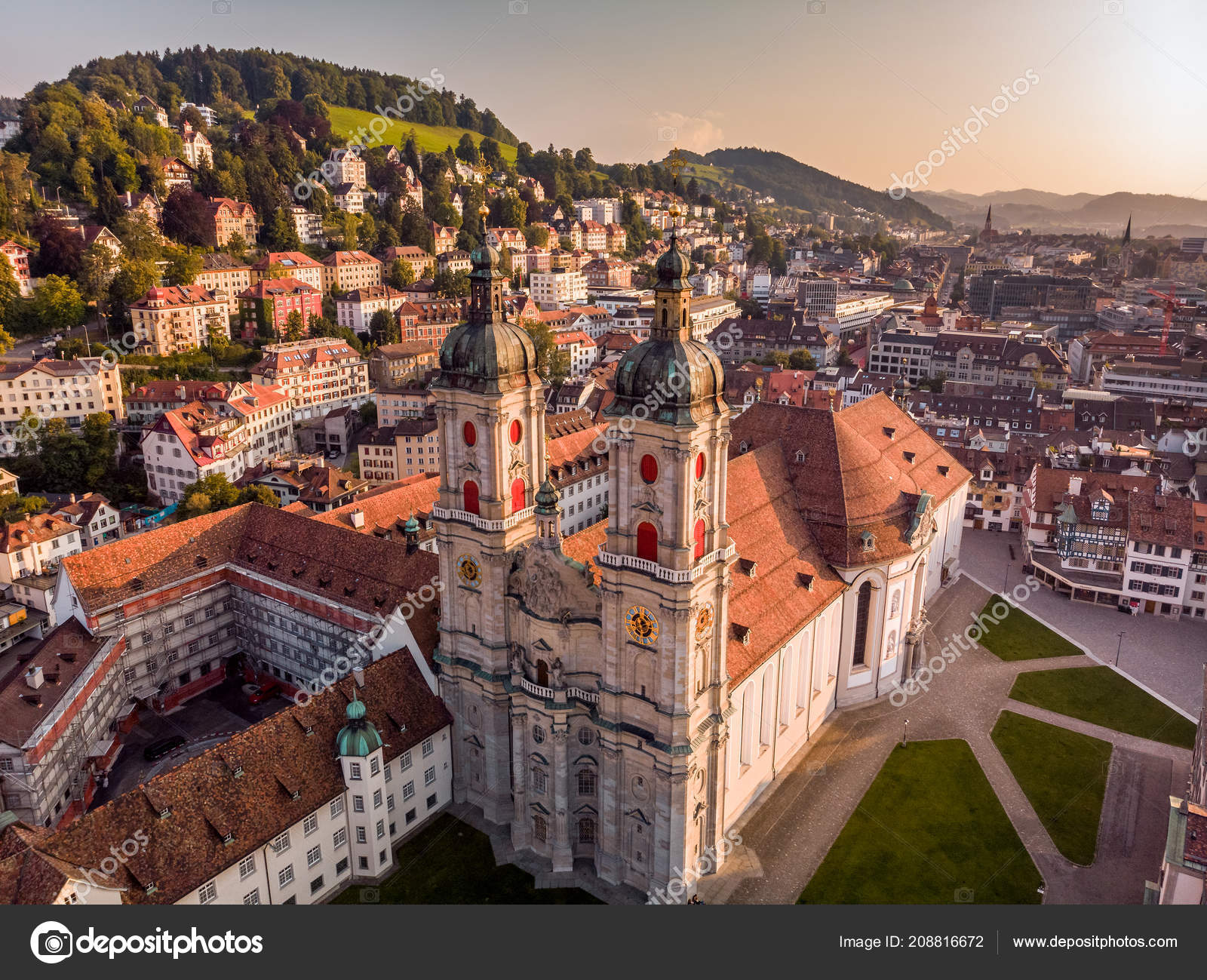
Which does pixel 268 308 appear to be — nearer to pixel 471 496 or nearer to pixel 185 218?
pixel 185 218

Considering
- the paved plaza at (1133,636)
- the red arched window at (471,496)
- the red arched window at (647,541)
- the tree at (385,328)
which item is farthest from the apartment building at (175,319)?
the paved plaza at (1133,636)

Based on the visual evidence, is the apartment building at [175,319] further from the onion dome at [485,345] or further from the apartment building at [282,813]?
the onion dome at [485,345]

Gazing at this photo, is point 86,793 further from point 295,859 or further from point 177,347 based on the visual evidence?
point 177,347

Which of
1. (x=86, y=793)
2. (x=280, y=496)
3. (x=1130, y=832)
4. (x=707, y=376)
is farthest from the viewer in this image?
(x=280, y=496)

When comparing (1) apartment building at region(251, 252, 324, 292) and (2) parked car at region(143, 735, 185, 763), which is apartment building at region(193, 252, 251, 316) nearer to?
(1) apartment building at region(251, 252, 324, 292)

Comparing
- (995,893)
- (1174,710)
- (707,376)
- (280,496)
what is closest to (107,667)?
(280,496)

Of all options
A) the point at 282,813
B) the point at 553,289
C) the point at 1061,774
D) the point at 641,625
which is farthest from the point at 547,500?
the point at 553,289

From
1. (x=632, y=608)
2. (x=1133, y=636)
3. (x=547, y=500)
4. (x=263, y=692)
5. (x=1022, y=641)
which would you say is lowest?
(x=263, y=692)
